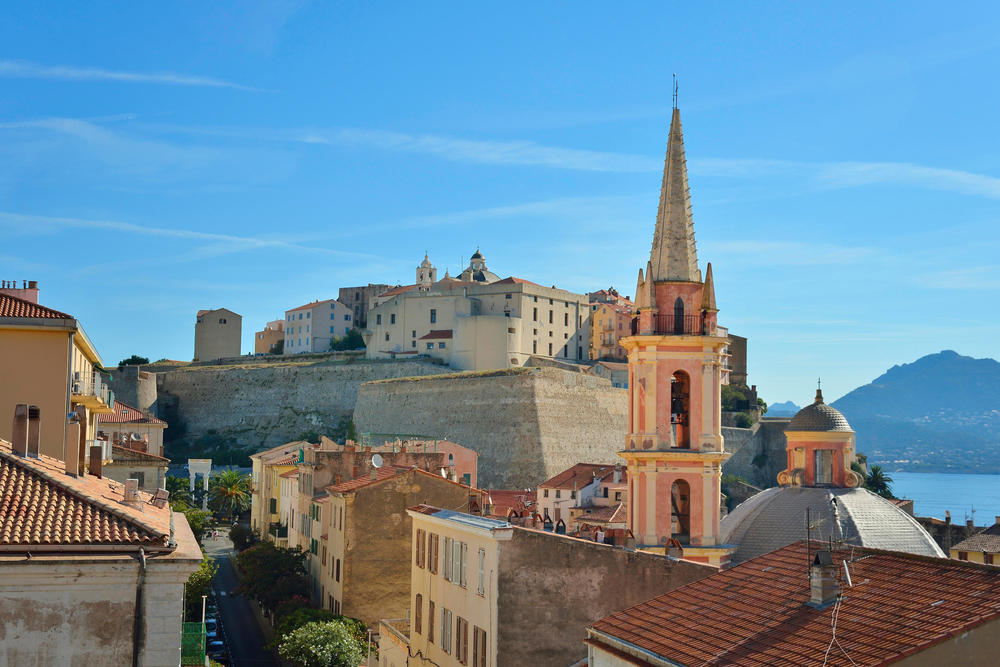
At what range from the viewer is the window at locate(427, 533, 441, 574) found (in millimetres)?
23103

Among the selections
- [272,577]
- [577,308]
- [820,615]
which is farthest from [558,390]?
[820,615]

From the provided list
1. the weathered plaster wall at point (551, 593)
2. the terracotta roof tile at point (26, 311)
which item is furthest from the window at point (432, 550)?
the terracotta roof tile at point (26, 311)

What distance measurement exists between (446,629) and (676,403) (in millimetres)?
6105

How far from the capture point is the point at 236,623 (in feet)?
127

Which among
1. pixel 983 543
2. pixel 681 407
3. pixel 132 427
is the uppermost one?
pixel 681 407

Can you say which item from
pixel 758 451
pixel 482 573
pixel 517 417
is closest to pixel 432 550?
pixel 482 573

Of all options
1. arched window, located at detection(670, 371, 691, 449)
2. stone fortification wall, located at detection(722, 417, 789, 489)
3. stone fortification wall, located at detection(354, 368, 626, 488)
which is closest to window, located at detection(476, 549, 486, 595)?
arched window, located at detection(670, 371, 691, 449)

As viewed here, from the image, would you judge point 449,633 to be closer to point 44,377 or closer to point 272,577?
point 44,377

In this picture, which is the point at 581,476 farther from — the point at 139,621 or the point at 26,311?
the point at 139,621

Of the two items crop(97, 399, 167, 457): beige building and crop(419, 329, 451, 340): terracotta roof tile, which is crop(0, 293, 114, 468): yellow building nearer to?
crop(97, 399, 167, 457): beige building

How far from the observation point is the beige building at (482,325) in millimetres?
87562

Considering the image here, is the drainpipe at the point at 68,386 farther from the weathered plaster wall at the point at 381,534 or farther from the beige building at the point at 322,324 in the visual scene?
the beige building at the point at 322,324

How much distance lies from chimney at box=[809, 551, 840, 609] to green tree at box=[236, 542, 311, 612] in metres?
25.5

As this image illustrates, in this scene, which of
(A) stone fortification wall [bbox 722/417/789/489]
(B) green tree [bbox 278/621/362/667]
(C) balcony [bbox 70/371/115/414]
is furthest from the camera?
(A) stone fortification wall [bbox 722/417/789/489]
